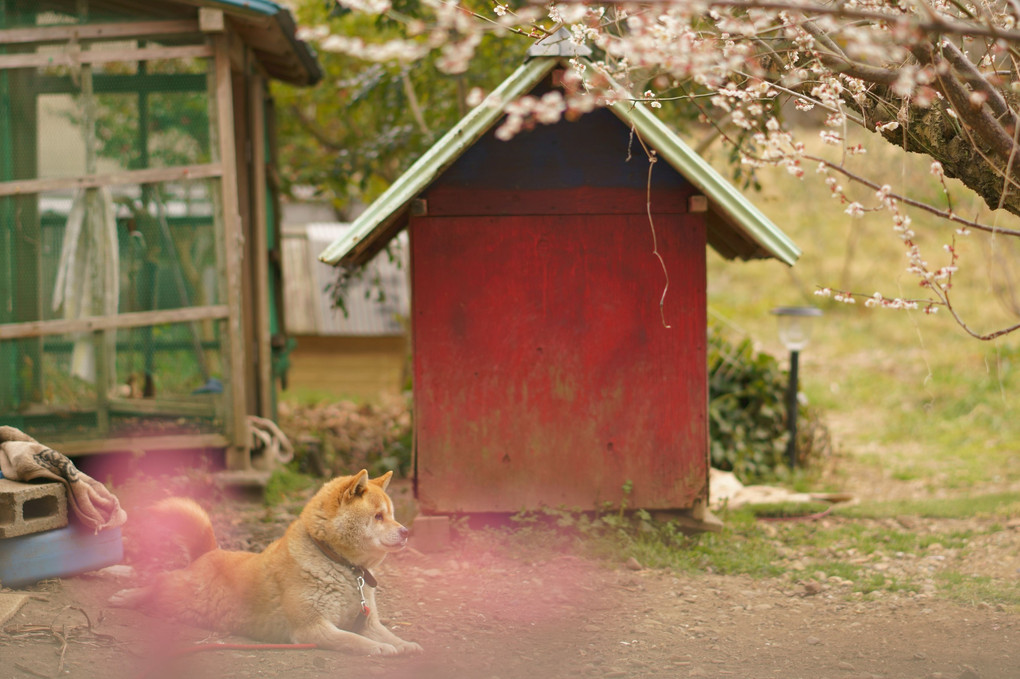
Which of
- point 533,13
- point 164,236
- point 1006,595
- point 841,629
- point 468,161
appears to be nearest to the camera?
point 533,13

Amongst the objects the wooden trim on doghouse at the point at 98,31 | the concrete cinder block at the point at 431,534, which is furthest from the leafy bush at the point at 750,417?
the wooden trim on doghouse at the point at 98,31

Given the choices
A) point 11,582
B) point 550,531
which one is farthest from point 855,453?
point 11,582

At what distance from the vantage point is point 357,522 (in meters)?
4.01

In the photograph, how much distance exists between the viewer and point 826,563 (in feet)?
18.9

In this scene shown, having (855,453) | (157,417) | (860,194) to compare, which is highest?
(860,194)

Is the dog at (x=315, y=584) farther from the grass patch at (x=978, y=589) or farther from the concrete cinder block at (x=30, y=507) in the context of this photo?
the grass patch at (x=978, y=589)

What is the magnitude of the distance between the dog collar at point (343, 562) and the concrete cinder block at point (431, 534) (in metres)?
1.59

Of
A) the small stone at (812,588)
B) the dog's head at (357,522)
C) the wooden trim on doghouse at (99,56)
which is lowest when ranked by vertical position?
the small stone at (812,588)

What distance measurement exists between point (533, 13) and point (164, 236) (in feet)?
14.6

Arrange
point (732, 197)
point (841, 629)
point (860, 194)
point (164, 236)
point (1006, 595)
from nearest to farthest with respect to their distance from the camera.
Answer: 1. point (841, 629)
2. point (1006, 595)
3. point (732, 197)
4. point (164, 236)
5. point (860, 194)

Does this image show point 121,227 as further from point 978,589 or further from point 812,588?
point 978,589

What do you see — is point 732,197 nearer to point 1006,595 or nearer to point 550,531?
point 550,531

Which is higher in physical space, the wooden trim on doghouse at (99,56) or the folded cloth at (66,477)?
the wooden trim on doghouse at (99,56)

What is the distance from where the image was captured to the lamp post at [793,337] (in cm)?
910
